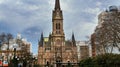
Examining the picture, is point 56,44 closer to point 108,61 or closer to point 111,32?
point 111,32

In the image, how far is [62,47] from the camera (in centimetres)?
17338

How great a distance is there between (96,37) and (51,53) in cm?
10455

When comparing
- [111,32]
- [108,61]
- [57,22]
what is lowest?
[108,61]

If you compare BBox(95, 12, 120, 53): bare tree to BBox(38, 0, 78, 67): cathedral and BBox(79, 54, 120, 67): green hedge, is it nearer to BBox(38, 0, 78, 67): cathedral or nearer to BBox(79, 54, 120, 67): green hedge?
BBox(79, 54, 120, 67): green hedge

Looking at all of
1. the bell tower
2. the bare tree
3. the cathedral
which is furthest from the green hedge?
the bell tower

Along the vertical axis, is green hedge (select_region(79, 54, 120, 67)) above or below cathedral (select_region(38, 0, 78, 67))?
below

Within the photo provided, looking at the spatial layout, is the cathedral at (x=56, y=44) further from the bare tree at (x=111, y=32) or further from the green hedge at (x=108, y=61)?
the green hedge at (x=108, y=61)

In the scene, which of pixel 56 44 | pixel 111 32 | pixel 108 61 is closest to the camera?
pixel 108 61

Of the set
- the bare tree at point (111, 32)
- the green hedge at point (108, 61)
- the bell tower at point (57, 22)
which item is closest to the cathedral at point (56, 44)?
the bell tower at point (57, 22)

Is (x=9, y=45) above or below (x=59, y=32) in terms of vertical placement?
below

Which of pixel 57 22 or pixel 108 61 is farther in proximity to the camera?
pixel 57 22

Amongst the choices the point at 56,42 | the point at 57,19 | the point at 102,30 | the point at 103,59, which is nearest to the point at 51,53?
the point at 56,42

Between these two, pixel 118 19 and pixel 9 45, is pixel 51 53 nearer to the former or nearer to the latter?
pixel 9 45

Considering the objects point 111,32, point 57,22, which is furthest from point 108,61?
point 57,22
